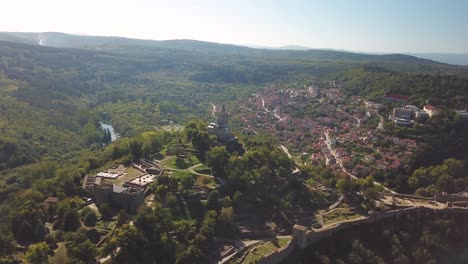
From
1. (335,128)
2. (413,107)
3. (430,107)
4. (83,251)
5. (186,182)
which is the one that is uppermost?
(430,107)

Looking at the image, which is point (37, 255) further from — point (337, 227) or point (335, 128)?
point (335, 128)

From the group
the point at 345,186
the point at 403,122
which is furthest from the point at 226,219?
the point at 403,122

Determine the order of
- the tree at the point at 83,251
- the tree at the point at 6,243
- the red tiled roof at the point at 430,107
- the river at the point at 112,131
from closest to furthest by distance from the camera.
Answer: the tree at the point at 83,251 < the tree at the point at 6,243 < the red tiled roof at the point at 430,107 < the river at the point at 112,131

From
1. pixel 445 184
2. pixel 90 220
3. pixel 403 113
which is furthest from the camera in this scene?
pixel 403 113

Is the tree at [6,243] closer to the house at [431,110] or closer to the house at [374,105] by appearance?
the house at [431,110]

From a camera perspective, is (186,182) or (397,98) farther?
(397,98)

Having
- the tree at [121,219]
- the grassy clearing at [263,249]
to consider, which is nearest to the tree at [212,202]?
the grassy clearing at [263,249]

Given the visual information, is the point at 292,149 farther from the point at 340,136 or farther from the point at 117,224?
the point at 117,224

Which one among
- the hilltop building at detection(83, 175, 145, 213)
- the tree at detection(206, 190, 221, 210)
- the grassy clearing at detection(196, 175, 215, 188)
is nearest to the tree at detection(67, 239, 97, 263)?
the hilltop building at detection(83, 175, 145, 213)

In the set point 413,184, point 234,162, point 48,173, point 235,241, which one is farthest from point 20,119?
point 413,184

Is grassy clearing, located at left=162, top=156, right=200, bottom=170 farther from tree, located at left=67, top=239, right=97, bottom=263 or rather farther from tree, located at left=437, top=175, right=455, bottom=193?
tree, located at left=437, top=175, right=455, bottom=193
